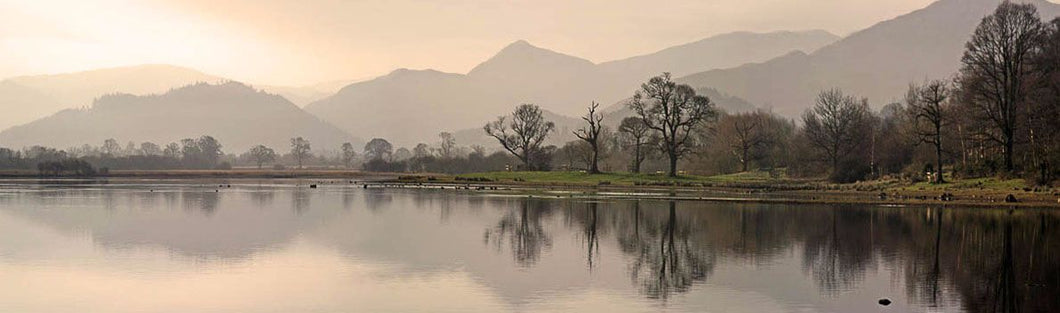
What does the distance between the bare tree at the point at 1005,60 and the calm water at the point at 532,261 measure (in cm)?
1780

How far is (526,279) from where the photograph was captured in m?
27.8

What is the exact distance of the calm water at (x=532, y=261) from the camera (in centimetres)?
2378

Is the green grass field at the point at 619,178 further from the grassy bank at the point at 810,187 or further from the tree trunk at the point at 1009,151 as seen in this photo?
the tree trunk at the point at 1009,151

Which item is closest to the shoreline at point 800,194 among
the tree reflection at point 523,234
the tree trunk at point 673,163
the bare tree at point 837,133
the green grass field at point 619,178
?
the green grass field at point 619,178

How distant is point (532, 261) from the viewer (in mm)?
32562

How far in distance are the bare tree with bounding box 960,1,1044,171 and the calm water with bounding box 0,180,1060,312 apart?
17803 millimetres

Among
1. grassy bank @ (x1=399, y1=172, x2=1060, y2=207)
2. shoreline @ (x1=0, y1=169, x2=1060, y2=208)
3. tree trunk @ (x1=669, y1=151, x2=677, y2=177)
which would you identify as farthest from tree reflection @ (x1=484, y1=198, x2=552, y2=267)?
tree trunk @ (x1=669, y1=151, x2=677, y2=177)

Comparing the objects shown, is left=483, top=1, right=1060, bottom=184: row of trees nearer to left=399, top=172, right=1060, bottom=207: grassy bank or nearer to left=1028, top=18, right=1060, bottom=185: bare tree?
left=1028, top=18, right=1060, bottom=185: bare tree

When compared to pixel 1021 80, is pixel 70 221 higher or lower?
lower

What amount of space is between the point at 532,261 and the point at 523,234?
10.0 meters

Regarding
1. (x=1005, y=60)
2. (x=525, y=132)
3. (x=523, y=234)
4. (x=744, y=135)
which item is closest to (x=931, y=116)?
(x=1005, y=60)

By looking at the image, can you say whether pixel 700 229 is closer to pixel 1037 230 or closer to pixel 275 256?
pixel 1037 230

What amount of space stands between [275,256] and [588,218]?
21.6 m

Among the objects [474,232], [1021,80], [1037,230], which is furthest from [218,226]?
[1021,80]
